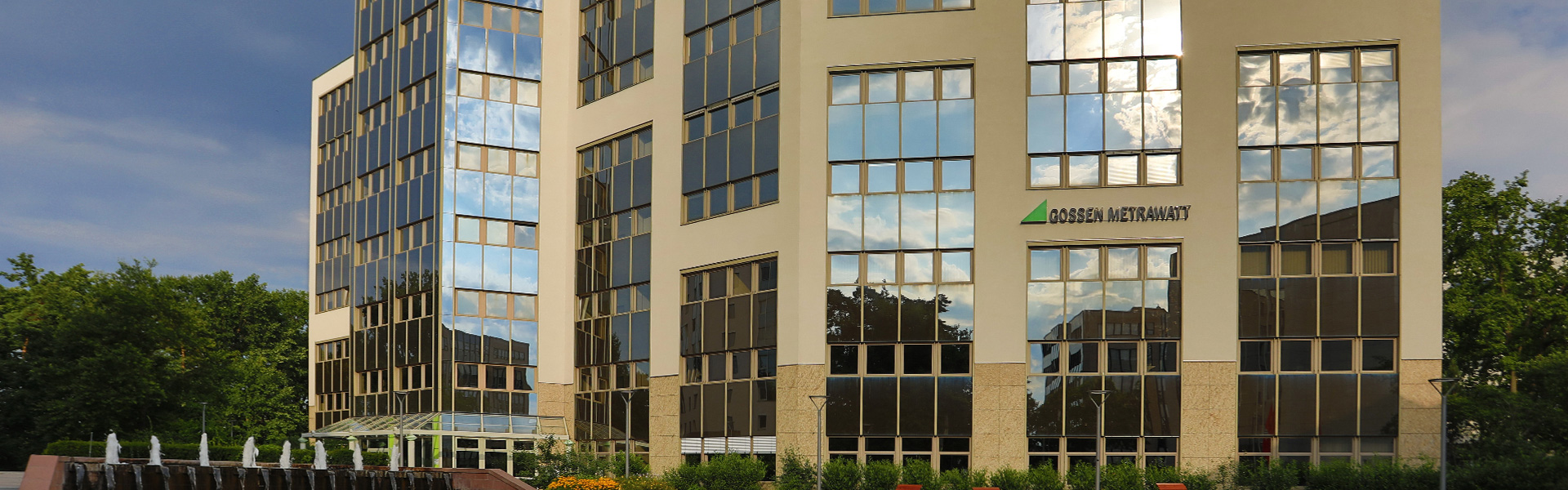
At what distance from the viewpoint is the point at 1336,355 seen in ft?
142

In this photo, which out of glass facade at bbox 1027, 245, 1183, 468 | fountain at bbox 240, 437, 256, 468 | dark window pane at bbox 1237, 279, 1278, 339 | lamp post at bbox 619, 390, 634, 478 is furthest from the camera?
lamp post at bbox 619, 390, 634, 478

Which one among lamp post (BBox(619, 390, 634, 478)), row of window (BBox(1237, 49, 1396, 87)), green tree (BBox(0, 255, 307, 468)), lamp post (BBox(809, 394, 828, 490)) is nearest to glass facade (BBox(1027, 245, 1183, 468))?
row of window (BBox(1237, 49, 1396, 87))

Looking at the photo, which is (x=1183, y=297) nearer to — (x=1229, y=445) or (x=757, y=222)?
(x=1229, y=445)

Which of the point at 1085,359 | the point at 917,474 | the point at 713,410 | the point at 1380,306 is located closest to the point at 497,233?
the point at 713,410

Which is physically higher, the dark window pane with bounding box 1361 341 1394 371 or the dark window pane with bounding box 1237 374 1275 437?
the dark window pane with bounding box 1361 341 1394 371

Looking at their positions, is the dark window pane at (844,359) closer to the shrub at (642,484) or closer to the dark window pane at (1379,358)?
the shrub at (642,484)

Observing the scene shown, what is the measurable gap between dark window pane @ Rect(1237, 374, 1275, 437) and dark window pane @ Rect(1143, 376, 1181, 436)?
220cm

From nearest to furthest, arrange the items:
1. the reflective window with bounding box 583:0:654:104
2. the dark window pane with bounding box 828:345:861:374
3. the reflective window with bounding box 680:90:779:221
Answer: the dark window pane with bounding box 828:345:861:374 → the reflective window with bounding box 680:90:779:221 → the reflective window with bounding box 583:0:654:104

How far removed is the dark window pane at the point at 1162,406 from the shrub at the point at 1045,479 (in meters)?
3.90

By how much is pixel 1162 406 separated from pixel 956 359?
25.3 feet

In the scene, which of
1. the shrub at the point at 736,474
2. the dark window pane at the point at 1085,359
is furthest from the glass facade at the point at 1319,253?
the shrub at the point at 736,474

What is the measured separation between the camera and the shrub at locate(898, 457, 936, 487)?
144ft

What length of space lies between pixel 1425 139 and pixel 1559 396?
10.6m

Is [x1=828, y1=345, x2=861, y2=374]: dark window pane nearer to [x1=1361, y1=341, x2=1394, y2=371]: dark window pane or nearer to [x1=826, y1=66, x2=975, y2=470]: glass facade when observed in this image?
[x1=826, y1=66, x2=975, y2=470]: glass facade
